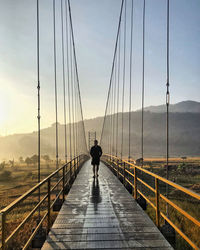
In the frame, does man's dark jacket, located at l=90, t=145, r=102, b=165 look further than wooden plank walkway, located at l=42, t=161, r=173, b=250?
Yes

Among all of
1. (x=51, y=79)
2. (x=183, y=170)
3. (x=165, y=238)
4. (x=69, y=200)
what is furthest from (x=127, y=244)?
(x=183, y=170)

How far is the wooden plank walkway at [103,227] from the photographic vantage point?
3016 mm

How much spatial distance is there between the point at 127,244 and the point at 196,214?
15.9 metres

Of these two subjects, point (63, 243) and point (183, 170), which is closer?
point (63, 243)

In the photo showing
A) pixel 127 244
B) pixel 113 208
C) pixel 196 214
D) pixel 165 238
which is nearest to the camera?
pixel 127 244

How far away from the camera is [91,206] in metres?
4.97

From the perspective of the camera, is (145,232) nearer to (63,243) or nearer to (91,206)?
(63,243)

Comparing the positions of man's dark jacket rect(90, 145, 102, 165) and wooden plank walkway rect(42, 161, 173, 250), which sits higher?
man's dark jacket rect(90, 145, 102, 165)

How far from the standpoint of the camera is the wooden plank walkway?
302 centimetres

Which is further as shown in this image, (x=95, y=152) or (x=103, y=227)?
(x=95, y=152)

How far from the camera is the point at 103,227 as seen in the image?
12.0 ft

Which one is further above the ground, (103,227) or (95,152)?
(95,152)

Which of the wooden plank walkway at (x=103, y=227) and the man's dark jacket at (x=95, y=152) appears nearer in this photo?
the wooden plank walkway at (x=103, y=227)

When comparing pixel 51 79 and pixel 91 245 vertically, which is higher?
Answer: pixel 51 79
